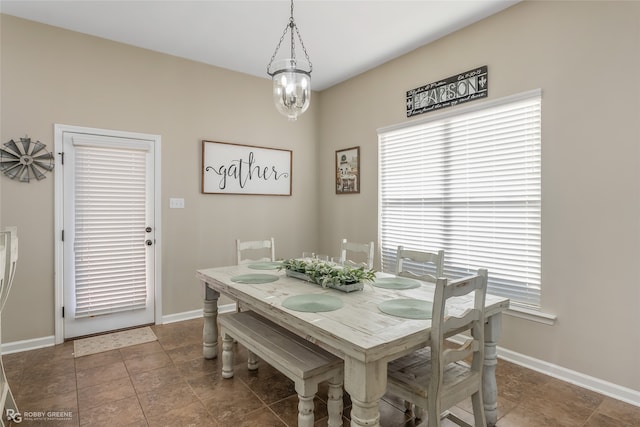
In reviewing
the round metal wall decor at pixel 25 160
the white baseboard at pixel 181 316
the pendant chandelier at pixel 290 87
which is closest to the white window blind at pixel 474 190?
the pendant chandelier at pixel 290 87

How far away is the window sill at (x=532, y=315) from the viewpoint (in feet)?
8.18

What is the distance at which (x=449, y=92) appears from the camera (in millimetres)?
A: 3115

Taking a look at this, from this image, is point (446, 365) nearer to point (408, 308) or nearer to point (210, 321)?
point (408, 308)

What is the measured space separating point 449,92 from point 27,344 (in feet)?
14.2

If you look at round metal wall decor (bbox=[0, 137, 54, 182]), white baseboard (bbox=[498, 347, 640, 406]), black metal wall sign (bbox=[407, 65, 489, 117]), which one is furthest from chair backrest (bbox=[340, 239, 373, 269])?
round metal wall decor (bbox=[0, 137, 54, 182])

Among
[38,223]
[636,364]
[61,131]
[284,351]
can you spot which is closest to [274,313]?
[284,351]

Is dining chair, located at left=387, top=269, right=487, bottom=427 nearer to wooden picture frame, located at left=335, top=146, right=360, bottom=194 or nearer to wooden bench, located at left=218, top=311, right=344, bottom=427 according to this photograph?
wooden bench, located at left=218, top=311, right=344, bottom=427

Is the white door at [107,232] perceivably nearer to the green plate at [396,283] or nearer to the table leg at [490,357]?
the green plate at [396,283]

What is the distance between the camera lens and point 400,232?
12.1 ft

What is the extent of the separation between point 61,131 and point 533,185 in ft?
13.1

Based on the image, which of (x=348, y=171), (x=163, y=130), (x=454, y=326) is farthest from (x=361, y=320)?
(x=163, y=130)

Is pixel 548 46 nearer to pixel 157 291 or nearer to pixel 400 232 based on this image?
pixel 400 232

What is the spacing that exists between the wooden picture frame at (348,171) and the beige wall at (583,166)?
1.60 meters
